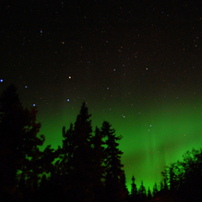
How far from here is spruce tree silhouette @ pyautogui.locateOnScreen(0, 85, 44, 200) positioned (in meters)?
17.2

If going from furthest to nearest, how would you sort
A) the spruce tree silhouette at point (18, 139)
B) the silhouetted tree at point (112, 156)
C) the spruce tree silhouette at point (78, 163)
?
the silhouetted tree at point (112, 156) < the spruce tree silhouette at point (78, 163) < the spruce tree silhouette at point (18, 139)

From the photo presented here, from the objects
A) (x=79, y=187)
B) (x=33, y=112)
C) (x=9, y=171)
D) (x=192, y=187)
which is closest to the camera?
(x=9, y=171)

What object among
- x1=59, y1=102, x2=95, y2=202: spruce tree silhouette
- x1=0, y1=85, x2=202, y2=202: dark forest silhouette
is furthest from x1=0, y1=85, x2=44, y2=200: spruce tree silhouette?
x1=59, y1=102, x2=95, y2=202: spruce tree silhouette

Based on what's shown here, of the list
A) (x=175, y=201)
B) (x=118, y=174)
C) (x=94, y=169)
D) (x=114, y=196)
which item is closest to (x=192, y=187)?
(x=175, y=201)

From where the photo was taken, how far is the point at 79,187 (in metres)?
27.1

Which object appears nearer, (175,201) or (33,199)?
(33,199)

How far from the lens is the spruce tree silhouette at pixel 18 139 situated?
1720 centimetres

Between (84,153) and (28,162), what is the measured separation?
1042cm

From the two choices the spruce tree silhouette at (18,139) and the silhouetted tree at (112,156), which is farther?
the silhouetted tree at (112,156)

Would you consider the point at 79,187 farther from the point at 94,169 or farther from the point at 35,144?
the point at 35,144

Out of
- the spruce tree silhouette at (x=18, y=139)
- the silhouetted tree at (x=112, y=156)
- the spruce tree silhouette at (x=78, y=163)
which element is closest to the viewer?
the spruce tree silhouette at (x=18, y=139)

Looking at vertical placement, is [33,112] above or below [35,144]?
above

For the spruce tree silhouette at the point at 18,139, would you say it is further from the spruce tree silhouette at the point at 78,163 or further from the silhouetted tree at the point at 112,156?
the silhouetted tree at the point at 112,156

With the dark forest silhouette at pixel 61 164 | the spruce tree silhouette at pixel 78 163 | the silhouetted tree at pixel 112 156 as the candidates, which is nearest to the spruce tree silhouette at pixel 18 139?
the dark forest silhouette at pixel 61 164
